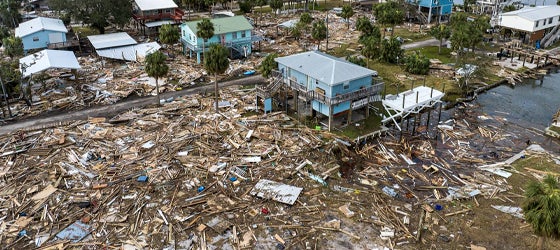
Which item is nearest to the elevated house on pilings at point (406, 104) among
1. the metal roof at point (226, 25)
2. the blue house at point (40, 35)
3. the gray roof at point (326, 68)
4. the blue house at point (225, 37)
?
the gray roof at point (326, 68)

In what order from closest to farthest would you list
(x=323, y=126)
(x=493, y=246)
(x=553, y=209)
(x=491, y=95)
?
(x=553, y=209) → (x=493, y=246) → (x=323, y=126) → (x=491, y=95)

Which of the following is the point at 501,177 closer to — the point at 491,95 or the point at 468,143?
the point at 468,143

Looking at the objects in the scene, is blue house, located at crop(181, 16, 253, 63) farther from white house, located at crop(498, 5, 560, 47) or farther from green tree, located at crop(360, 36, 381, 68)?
white house, located at crop(498, 5, 560, 47)

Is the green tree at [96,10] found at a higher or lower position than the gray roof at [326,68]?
higher

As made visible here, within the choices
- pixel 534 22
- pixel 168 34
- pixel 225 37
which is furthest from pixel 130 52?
pixel 534 22

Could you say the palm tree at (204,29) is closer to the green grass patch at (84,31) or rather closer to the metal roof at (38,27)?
the metal roof at (38,27)

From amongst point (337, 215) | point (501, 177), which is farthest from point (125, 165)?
point (501, 177)
